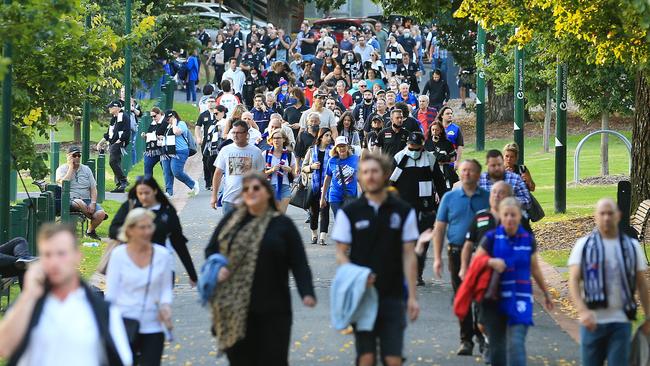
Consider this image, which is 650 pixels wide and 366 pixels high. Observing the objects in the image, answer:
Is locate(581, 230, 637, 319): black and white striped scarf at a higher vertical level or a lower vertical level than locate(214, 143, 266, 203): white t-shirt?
lower

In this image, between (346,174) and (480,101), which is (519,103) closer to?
(346,174)

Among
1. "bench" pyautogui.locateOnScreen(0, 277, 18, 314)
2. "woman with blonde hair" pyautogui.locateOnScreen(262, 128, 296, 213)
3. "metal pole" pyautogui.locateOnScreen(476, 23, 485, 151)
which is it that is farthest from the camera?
"metal pole" pyautogui.locateOnScreen(476, 23, 485, 151)

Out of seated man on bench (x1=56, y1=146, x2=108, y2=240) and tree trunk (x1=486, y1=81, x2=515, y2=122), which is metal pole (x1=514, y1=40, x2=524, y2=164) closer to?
seated man on bench (x1=56, y1=146, x2=108, y2=240)

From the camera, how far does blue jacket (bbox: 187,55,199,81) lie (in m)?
45.1

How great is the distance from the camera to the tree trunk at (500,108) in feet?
132

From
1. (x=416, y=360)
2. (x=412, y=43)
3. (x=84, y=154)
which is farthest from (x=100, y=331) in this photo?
(x=412, y=43)

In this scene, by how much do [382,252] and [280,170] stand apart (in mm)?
9357

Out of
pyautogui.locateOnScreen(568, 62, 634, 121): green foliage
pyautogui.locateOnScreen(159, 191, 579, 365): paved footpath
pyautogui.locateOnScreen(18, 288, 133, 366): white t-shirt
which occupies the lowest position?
pyautogui.locateOnScreen(159, 191, 579, 365): paved footpath

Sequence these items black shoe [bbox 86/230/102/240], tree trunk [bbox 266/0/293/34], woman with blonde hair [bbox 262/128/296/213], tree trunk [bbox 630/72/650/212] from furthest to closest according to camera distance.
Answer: tree trunk [bbox 266/0/293/34]
black shoe [bbox 86/230/102/240]
tree trunk [bbox 630/72/650/212]
woman with blonde hair [bbox 262/128/296/213]

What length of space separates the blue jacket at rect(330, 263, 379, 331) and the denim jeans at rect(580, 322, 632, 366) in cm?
145

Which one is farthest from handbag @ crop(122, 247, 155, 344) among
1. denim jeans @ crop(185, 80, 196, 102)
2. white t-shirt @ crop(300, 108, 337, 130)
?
denim jeans @ crop(185, 80, 196, 102)

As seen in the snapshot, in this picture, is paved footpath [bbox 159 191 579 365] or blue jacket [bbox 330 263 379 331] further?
paved footpath [bbox 159 191 579 365]

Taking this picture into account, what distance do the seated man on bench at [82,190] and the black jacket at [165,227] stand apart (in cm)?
967

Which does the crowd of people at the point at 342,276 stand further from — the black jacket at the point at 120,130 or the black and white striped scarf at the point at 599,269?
the black jacket at the point at 120,130
